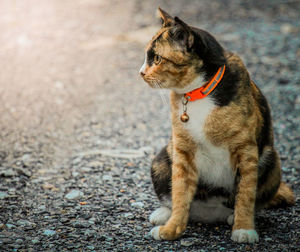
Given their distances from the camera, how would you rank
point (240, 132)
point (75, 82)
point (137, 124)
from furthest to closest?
1. point (75, 82)
2. point (137, 124)
3. point (240, 132)

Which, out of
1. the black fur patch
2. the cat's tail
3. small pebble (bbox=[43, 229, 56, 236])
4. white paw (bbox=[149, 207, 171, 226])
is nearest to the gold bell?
the black fur patch

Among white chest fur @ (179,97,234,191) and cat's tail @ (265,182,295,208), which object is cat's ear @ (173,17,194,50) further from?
cat's tail @ (265,182,295,208)

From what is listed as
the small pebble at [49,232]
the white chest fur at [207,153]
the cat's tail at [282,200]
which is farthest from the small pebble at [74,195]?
the cat's tail at [282,200]

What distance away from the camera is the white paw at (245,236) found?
3121mm

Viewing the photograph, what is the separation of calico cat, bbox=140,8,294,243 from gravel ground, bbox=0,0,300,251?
10.2 inches

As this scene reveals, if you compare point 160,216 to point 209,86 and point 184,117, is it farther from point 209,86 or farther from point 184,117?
point 209,86

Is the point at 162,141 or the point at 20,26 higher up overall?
the point at 20,26

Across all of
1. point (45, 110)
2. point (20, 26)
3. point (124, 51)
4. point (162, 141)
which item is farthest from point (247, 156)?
point (20, 26)

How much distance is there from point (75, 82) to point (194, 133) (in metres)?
4.13

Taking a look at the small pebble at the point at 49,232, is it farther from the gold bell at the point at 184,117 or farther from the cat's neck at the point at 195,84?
the cat's neck at the point at 195,84

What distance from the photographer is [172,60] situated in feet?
10.5

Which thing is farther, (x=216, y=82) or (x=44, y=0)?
(x=44, y=0)

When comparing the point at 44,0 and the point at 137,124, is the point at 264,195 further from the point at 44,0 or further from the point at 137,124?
the point at 44,0

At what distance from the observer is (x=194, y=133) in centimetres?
319
